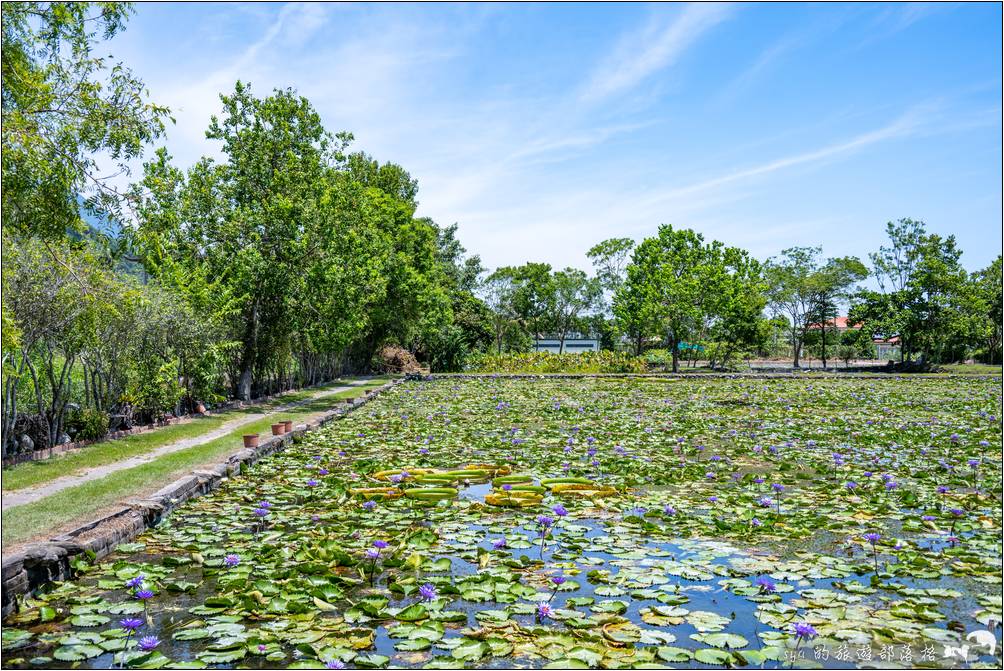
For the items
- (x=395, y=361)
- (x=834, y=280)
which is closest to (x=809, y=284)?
(x=834, y=280)

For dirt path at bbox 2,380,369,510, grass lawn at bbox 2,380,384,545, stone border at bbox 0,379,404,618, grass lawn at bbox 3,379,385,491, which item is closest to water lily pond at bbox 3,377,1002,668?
stone border at bbox 0,379,404,618

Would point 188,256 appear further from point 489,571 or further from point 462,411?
point 489,571

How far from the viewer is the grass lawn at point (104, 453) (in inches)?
314

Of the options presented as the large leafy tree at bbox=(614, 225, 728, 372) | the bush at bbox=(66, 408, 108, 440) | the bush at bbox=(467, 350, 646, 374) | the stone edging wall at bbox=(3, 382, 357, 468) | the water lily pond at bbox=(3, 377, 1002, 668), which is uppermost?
the large leafy tree at bbox=(614, 225, 728, 372)

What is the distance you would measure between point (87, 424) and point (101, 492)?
4.48 m

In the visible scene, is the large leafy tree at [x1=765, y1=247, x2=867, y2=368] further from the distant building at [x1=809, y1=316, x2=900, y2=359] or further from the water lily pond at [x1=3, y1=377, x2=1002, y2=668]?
the water lily pond at [x1=3, y1=377, x2=1002, y2=668]

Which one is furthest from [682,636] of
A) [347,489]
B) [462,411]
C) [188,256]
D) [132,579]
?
[188,256]

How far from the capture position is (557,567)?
15.7 ft

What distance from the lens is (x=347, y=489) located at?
714 cm

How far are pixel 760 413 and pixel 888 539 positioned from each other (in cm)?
973

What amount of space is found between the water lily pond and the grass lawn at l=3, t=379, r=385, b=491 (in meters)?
2.15

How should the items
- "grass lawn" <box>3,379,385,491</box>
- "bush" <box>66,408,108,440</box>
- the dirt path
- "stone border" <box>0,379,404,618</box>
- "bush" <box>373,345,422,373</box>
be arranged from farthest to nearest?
"bush" <box>373,345,422,373</box>, "bush" <box>66,408,108,440</box>, "grass lawn" <box>3,379,385,491</box>, the dirt path, "stone border" <box>0,379,404,618</box>

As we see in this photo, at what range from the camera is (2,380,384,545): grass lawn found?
18.9 feet

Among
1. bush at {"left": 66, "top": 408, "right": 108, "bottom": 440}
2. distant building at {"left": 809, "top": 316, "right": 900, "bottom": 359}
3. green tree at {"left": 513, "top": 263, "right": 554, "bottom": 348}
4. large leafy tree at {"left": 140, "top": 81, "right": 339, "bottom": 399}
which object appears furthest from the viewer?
distant building at {"left": 809, "top": 316, "right": 900, "bottom": 359}
